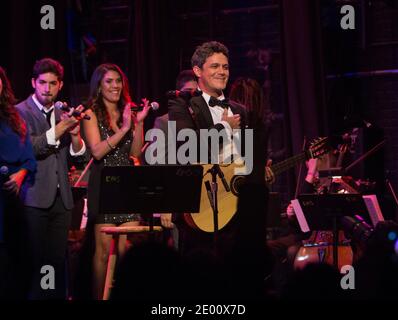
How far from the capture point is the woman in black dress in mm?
5094

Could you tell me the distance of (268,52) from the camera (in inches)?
324

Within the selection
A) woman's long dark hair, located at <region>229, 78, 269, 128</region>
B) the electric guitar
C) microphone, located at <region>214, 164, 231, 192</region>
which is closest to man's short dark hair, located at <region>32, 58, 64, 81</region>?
the electric guitar

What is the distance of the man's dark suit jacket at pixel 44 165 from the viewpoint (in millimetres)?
4789

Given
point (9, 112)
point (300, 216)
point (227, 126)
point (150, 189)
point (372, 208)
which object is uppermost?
point (9, 112)

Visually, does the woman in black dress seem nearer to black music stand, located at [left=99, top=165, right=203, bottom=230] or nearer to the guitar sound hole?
black music stand, located at [left=99, top=165, right=203, bottom=230]

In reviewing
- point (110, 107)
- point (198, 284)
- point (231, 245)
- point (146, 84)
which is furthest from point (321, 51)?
point (198, 284)

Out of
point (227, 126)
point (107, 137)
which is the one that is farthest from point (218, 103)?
point (107, 137)

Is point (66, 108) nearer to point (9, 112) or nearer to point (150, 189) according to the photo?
point (9, 112)

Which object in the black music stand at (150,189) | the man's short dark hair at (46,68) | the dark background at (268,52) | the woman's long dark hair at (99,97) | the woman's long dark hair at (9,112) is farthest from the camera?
the dark background at (268,52)

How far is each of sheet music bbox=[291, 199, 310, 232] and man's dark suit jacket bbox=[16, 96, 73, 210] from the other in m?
1.81

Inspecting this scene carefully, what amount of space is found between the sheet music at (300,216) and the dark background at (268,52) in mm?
1513

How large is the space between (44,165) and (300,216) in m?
2.10

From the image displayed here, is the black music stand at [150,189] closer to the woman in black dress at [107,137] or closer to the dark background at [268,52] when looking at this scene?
the woman in black dress at [107,137]

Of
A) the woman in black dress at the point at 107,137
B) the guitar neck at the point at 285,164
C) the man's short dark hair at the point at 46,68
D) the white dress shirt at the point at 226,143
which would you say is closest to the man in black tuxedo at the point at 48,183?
the man's short dark hair at the point at 46,68
